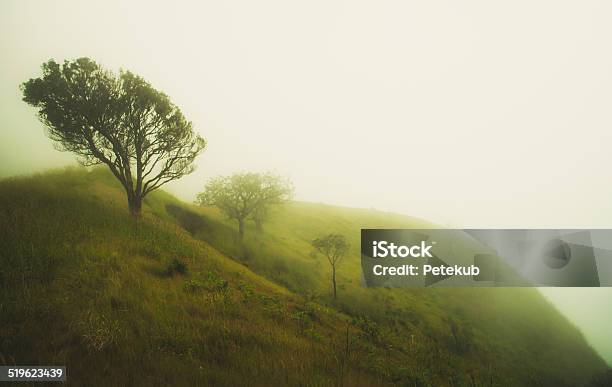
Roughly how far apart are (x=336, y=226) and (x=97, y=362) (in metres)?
54.5

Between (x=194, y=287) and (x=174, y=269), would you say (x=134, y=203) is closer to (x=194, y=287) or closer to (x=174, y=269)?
(x=174, y=269)

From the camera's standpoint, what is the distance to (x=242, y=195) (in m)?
38.8

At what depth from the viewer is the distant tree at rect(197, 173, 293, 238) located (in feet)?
124

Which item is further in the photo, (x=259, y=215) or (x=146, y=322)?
(x=259, y=215)

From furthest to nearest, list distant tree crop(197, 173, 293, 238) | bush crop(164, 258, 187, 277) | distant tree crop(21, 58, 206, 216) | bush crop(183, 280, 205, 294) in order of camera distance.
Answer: distant tree crop(197, 173, 293, 238), distant tree crop(21, 58, 206, 216), bush crop(164, 258, 187, 277), bush crop(183, 280, 205, 294)

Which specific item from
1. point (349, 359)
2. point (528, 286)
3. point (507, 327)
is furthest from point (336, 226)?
point (349, 359)

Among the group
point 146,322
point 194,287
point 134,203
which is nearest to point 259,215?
point 134,203

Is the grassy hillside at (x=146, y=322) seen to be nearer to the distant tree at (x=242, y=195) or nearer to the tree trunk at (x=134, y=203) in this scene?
the tree trunk at (x=134, y=203)

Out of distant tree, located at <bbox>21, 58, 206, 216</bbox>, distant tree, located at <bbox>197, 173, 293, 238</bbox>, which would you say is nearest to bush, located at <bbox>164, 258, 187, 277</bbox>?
distant tree, located at <bbox>21, 58, 206, 216</bbox>

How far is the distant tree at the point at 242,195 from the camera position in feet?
124

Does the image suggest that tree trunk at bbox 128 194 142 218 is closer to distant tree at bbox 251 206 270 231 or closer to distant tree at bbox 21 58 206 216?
distant tree at bbox 21 58 206 216

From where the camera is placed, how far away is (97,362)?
14.2 feet

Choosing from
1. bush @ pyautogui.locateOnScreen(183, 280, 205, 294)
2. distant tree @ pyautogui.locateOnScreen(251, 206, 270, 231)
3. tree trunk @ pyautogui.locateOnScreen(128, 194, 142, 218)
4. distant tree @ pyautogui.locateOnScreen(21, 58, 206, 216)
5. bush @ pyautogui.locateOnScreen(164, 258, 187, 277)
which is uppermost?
distant tree @ pyautogui.locateOnScreen(21, 58, 206, 216)

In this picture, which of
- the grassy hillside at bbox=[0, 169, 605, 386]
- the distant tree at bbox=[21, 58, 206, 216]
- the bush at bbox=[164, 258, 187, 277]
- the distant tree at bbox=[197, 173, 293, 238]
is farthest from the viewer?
the distant tree at bbox=[197, 173, 293, 238]
